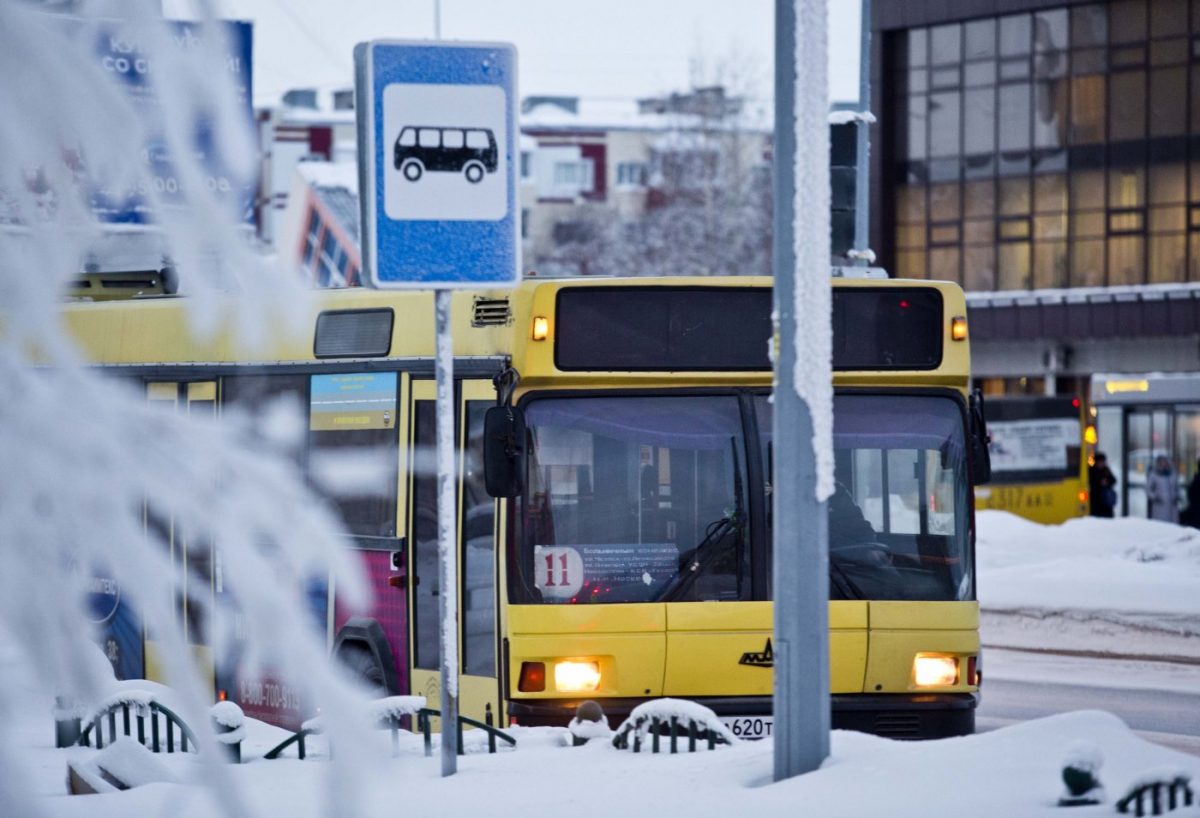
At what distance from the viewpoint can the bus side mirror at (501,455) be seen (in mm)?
7664

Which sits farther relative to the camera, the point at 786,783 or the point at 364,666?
the point at 364,666

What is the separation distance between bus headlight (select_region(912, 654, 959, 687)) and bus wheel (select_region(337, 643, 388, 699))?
2.74m

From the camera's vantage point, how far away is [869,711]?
808cm

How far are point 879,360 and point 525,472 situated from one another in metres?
1.78

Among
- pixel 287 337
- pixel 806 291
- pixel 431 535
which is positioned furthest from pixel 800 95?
pixel 431 535

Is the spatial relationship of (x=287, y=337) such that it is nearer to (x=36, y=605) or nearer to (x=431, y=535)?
(x=36, y=605)

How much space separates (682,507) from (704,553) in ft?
0.76

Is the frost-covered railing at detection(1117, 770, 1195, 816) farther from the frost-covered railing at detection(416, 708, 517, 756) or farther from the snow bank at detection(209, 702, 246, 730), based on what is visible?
the snow bank at detection(209, 702, 246, 730)

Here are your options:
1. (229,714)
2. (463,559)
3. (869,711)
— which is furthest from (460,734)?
(869,711)

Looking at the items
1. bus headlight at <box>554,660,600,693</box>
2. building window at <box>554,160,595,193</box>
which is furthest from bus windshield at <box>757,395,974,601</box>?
building window at <box>554,160,595,193</box>

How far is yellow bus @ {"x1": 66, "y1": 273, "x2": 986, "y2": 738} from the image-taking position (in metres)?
7.99

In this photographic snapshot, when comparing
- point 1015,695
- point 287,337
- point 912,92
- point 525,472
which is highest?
point 912,92

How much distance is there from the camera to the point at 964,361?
837 cm

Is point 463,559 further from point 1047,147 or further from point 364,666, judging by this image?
point 1047,147
